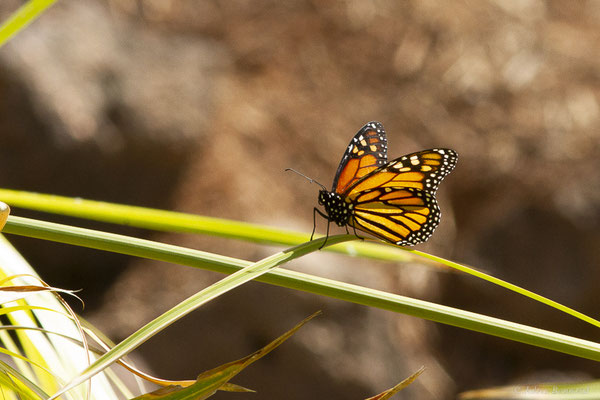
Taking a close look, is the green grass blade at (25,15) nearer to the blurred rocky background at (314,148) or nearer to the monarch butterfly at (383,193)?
the monarch butterfly at (383,193)

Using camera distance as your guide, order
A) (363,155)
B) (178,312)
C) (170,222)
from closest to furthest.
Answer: (178,312), (170,222), (363,155)

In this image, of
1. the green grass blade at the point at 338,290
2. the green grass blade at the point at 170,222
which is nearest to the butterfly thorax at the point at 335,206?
the green grass blade at the point at 170,222

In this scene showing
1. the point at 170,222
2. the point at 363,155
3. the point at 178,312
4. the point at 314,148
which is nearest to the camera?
the point at 178,312

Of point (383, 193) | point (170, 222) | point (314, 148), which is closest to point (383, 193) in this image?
point (383, 193)

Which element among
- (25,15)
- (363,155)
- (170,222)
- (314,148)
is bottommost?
(170,222)

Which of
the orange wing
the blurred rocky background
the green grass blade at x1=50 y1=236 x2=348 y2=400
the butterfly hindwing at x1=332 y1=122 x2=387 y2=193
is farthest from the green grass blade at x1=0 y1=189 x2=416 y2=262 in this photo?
the blurred rocky background

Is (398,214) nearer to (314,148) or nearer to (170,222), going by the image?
(170,222)

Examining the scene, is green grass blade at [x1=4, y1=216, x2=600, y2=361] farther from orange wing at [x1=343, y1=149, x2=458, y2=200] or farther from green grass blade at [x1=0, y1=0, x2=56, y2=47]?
orange wing at [x1=343, y1=149, x2=458, y2=200]
